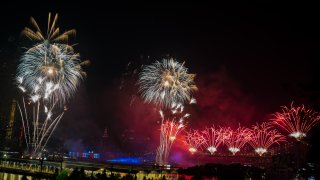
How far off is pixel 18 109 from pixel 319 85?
76.7 metres

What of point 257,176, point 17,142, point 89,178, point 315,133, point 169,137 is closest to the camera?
point 89,178

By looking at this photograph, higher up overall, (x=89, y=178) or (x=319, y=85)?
(x=319, y=85)

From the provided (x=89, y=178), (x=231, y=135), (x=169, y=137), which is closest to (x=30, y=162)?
(x=89, y=178)

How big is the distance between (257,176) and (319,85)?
1066 cm

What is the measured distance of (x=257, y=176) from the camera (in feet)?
80.3

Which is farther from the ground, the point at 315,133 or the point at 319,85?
the point at 319,85

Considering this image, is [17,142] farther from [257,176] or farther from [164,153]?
[257,176]

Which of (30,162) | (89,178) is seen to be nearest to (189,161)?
(30,162)

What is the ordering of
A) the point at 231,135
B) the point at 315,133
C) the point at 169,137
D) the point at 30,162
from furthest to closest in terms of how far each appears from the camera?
the point at 231,135 → the point at 169,137 → the point at 30,162 → the point at 315,133

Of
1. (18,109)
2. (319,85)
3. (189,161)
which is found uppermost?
(18,109)

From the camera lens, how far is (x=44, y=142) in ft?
244

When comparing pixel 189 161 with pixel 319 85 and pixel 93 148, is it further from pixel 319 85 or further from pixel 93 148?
pixel 319 85

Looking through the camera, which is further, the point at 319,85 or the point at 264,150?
the point at 264,150

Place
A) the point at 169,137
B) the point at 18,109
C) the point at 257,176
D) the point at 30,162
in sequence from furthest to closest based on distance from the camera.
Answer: the point at 18,109 → the point at 169,137 → the point at 257,176 → the point at 30,162
